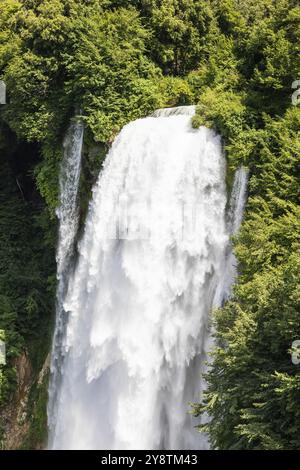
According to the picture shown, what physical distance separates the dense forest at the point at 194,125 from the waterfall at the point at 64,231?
1.63 feet

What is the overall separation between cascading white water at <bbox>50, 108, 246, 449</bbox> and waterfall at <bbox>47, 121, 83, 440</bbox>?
229cm

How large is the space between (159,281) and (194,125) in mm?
4009

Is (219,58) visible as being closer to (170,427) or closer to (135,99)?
(135,99)

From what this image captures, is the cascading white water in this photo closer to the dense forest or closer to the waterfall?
the dense forest

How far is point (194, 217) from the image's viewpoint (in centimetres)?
1375

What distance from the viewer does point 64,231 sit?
17.5 metres

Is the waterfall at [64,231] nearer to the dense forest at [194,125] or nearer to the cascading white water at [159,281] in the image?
the dense forest at [194,125]

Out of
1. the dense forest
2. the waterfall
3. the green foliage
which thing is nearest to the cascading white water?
the dense forest

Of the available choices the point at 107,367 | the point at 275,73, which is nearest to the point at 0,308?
the point at 107,367

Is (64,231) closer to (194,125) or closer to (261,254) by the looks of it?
(194,125)

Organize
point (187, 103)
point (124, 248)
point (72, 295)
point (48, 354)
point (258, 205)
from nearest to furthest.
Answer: point (258, 205), point (124, 248), point (72, 295), point (187, 103), point (48, 354)

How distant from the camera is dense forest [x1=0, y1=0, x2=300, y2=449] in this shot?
1030cm

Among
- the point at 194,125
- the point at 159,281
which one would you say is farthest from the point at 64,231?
the point at 194,125

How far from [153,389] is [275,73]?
8434 millimetres
